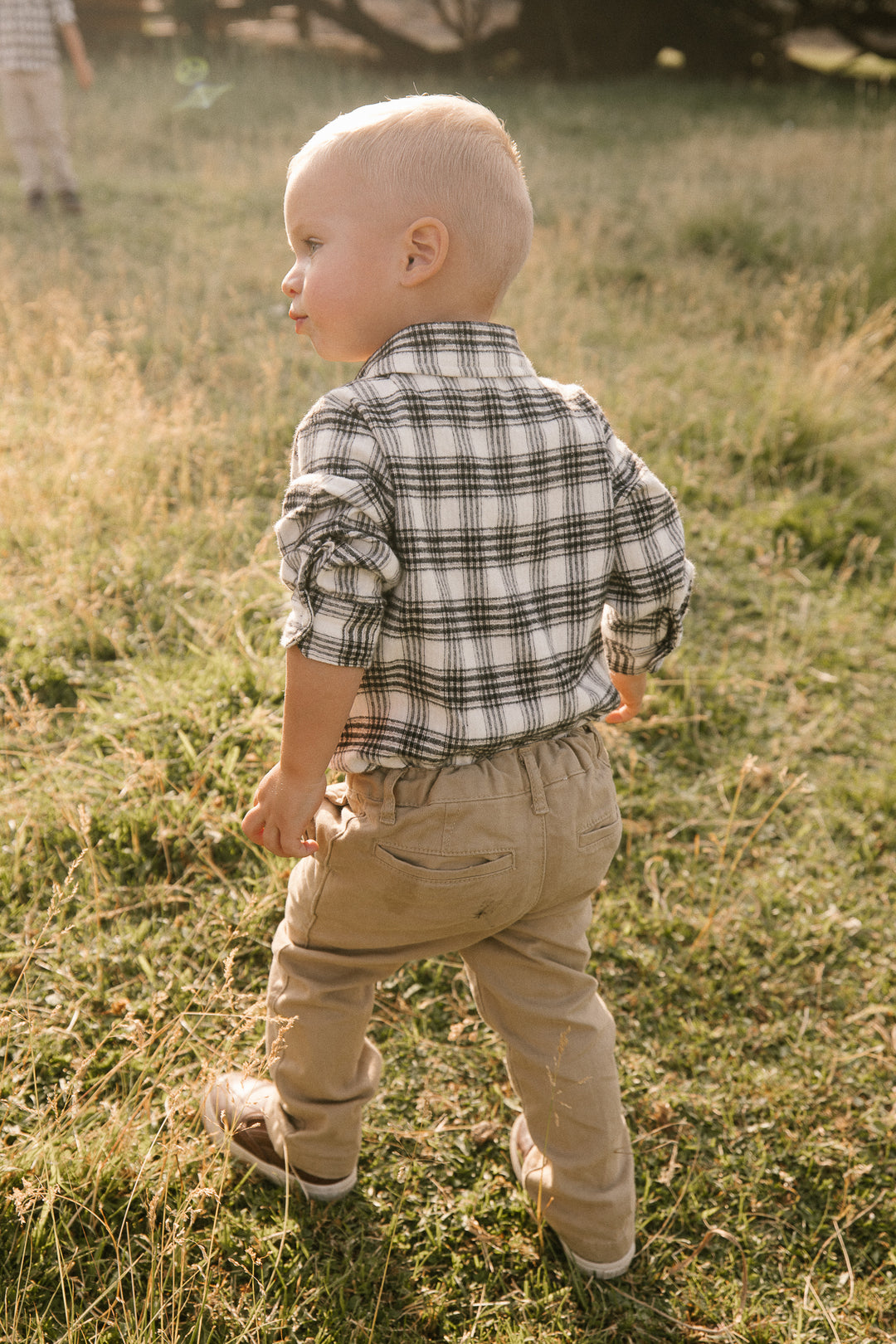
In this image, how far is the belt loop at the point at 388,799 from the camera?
1614 mm

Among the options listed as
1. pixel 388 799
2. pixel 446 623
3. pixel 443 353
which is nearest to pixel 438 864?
pixel 388 799

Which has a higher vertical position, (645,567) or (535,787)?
(645,567)

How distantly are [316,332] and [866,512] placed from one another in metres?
3.55

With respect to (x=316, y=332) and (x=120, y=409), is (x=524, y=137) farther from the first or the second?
(x=316, y=332)

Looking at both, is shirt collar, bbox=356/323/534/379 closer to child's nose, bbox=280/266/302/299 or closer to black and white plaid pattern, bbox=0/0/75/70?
child's nose, bbox=280/266/302/299

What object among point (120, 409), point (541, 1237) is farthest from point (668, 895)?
point (120, 409)

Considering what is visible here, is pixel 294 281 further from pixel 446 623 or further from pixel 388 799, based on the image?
pixel 388 799

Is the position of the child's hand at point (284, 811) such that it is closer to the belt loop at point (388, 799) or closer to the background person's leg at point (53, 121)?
the belt loop at point (388, 799)

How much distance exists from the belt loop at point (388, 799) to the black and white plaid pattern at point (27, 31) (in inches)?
306

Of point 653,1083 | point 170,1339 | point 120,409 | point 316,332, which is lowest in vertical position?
point 653,1083

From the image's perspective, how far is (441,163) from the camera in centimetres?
151

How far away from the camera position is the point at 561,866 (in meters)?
1.70

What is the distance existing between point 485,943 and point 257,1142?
0.66 meters

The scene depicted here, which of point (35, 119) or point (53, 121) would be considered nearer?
point (53, 121)
